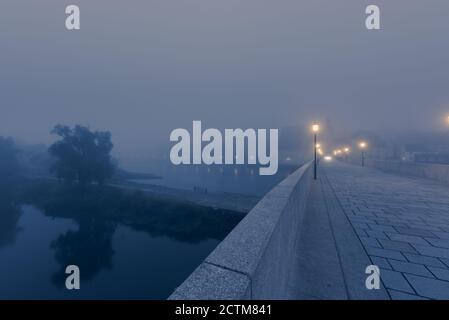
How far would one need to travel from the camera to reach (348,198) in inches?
356

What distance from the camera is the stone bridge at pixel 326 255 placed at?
5.74 feet

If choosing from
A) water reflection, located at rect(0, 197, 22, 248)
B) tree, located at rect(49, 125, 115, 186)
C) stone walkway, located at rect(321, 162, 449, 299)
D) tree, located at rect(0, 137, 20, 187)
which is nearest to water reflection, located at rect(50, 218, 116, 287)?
water reflection, located at rect(0, 197, 22, 248)

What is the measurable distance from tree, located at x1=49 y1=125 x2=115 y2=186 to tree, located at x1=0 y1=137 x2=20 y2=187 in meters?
29.1

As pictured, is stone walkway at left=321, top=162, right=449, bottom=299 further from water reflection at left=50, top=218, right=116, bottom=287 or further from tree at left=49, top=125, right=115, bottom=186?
tree at left=49, top=125, right=115, bottom=186

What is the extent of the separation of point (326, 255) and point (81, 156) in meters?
67.6

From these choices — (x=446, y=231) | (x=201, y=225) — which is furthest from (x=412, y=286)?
(x=201, y=225)

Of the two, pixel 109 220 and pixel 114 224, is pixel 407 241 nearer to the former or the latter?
pixel 114 224

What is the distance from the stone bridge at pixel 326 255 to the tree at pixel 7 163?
93.9 meters

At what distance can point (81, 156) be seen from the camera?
2331 inches

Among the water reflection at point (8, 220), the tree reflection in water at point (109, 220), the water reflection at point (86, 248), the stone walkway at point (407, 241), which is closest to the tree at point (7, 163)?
the water reflection at point (8, 220)

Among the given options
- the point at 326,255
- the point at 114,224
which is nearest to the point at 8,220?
the point at 114,224
